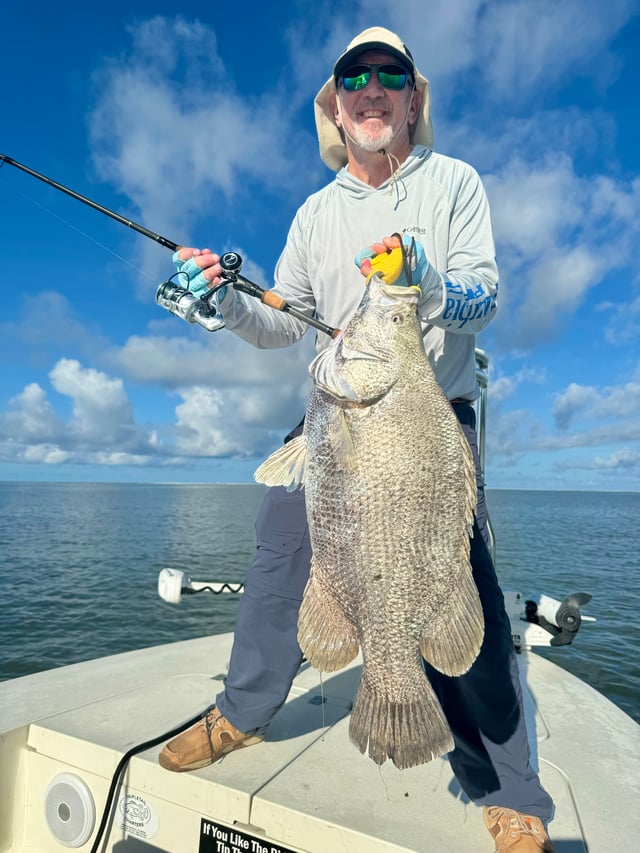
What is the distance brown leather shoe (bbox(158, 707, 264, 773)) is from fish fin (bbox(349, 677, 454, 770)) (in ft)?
4.33

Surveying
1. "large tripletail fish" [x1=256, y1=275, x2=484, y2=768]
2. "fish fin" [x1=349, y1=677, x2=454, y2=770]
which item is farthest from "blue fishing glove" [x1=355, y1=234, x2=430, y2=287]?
"fish fin" [x1=349, y1=677, x2=454, y2=770]

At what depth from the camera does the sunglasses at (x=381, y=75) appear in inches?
128

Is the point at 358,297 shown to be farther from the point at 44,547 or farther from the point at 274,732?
the point at 44,547

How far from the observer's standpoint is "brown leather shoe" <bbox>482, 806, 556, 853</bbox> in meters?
2.45

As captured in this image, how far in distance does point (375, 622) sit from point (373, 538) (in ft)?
1.19

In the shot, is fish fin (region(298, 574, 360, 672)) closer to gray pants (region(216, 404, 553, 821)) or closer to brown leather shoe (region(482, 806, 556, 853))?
gray pants (region(216, 404, 553, 821))

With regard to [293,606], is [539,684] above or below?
below

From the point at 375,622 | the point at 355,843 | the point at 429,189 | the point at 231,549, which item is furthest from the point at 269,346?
the point at 231,549

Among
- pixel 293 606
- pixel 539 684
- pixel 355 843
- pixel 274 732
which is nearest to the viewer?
pixel 355 843

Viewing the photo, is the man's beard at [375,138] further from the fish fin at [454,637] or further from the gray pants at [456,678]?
the fish fin at [454,637]

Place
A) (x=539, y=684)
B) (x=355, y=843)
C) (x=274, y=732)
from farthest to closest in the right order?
(x=539, y=684)
(x=274, y=732)
(x=355, y=843)

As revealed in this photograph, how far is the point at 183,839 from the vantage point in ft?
9.47

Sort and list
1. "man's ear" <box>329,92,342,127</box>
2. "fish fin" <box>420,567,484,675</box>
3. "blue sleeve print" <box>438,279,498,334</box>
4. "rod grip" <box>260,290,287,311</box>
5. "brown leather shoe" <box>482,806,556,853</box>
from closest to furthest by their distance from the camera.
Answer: "fish fin" <box>420,567,484,675</box> → "brown leather shoe" <box>482,806,556,853</box> → "blue sleeve print" <box>438,279,498,334</box> → "rod grip" <box>260,290,287,311</box> → "man's ear" <box>329,92,342,127</box>

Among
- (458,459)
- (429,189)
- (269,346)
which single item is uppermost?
(429,189)
